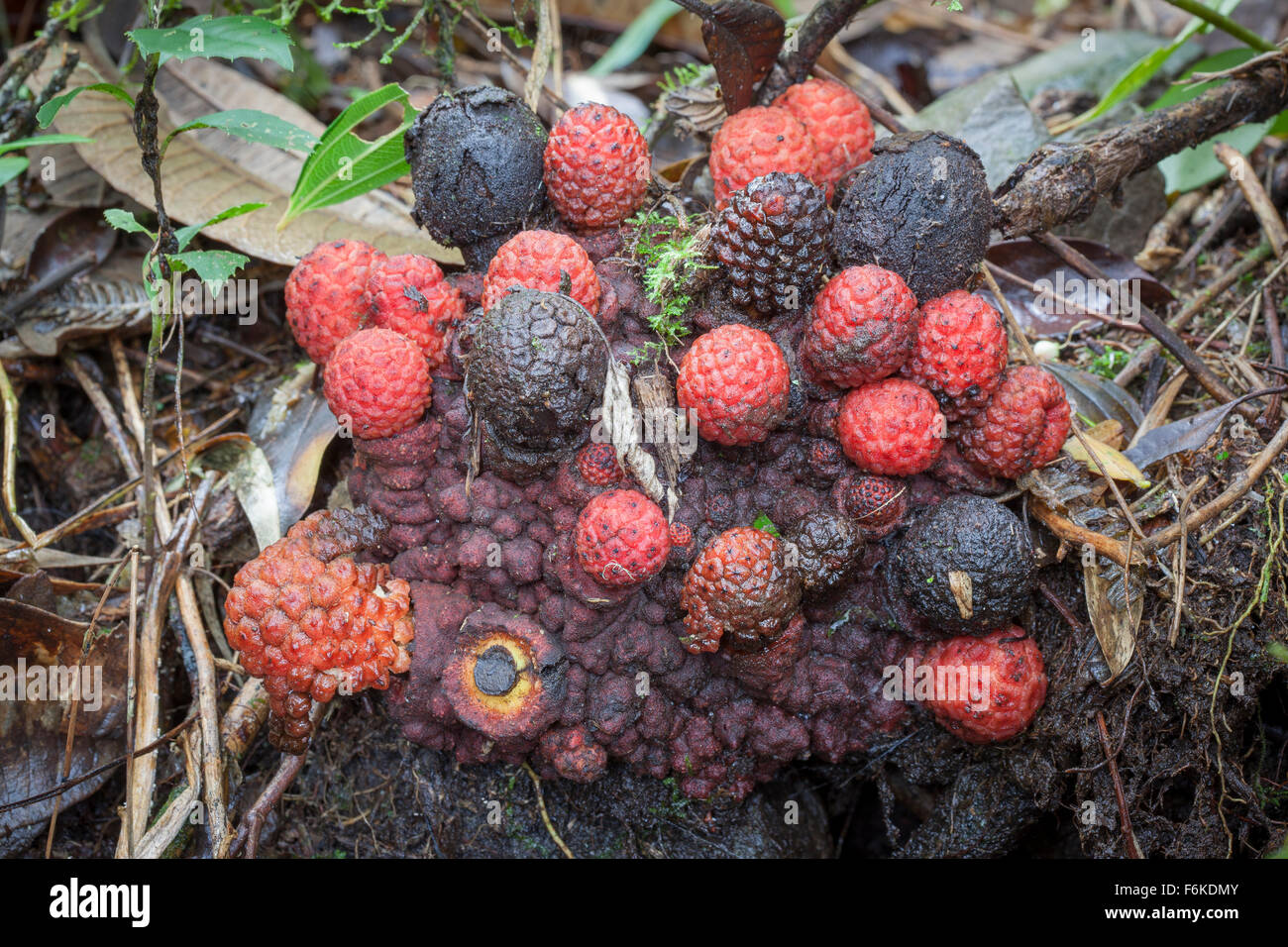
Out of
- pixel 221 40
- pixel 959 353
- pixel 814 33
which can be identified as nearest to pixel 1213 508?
pixel 959 353

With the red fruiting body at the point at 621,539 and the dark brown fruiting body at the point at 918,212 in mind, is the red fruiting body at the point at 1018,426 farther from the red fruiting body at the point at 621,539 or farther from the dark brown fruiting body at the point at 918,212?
the red fruiting body at the point at 621,539

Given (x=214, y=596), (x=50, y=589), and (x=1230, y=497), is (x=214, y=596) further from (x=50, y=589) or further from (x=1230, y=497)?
(x=1230, y=497)

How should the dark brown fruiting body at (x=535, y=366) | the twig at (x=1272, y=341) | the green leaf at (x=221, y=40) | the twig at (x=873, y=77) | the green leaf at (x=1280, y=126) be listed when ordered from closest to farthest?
the green leaf at (x=221, y=40) → the dark brown fruiting body at (x=535, y=366) → the twig at (x=1272, y=341) → the green leaf at (x=1280, y=126) → the twig at (x=873, y=77)

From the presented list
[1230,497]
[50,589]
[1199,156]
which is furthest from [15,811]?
[1199,156]

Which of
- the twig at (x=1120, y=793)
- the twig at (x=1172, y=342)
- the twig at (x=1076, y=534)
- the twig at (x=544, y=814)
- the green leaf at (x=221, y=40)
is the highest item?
the green leaf at (x=221, y=40)

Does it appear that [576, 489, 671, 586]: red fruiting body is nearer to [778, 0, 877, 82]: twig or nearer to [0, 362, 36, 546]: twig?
[778, 0, 877, 82]: twig

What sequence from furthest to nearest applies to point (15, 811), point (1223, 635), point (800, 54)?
point (800, 54) < point (15, 811) < point (1223, 635)

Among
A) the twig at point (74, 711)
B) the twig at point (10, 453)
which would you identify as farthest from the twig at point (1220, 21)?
the twig at point (10, 453)
